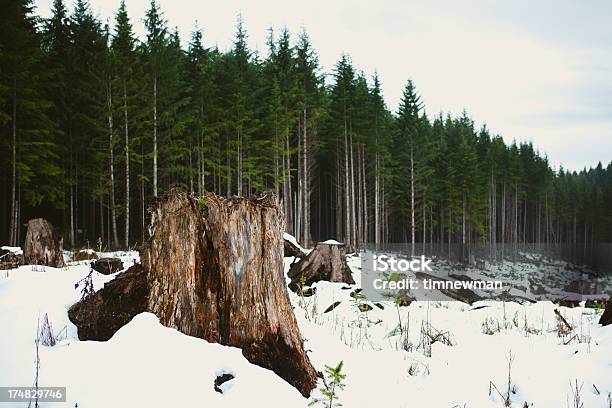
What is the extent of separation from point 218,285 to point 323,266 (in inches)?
224

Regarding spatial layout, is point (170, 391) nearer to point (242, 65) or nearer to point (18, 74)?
point (18, 74)

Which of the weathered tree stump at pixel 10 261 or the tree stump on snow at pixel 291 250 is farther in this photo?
the tree stump on snow at pixel 291 250

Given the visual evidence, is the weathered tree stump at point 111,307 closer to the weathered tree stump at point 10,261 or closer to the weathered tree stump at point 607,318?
the weathered tree stump at point 10,261

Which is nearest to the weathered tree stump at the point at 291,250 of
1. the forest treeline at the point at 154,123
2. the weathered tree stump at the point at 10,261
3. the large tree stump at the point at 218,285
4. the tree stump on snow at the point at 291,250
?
the tree stump on snow at the point at 291,250

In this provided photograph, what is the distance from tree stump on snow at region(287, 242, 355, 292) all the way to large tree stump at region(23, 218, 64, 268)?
565cm

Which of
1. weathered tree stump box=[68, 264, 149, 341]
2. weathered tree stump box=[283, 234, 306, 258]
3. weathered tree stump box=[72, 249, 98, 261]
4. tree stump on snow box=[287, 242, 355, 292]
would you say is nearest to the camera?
weathered tree stump box=[68, 264, 149, 341]

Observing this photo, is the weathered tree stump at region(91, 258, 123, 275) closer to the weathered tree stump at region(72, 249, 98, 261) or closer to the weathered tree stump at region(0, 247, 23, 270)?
the weathered tree stump at region(0, 247, 23, 270)

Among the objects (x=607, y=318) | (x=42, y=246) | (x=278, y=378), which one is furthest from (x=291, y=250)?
(x=278, y=378)

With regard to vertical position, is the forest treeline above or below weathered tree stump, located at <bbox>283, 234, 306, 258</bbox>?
above

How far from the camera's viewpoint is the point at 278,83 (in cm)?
2502

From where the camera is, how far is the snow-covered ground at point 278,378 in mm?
2256

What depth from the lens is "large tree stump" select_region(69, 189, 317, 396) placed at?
3.03 m

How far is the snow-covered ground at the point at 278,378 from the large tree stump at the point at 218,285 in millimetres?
211

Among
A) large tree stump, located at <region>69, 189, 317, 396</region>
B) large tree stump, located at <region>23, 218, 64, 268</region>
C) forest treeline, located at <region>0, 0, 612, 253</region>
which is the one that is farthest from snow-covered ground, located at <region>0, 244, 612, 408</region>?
forest treeline, located at <region>0, 0, 612, 253</region>
